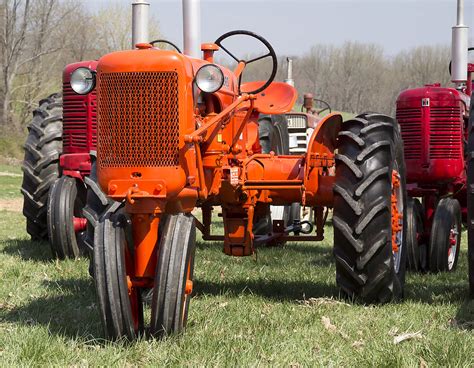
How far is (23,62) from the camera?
4131 centimetres

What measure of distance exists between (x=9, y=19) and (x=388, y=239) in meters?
38.3

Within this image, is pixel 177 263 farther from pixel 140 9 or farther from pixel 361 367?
pixel 140 9

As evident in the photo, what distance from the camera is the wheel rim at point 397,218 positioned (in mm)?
5926

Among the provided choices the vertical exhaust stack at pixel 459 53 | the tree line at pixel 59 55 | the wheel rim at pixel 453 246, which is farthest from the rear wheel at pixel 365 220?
the tree line at pixel 59 55

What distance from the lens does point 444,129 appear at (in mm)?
8445

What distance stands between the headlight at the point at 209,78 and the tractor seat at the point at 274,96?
1.59 metres

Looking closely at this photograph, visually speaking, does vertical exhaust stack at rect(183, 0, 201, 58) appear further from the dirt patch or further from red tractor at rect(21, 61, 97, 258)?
the dirt patch

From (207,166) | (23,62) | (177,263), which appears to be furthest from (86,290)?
(23,62)

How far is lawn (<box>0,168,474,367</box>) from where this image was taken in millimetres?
3908

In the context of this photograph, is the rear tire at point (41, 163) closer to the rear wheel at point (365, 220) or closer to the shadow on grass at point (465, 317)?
the rear wheel at point (365, 220)

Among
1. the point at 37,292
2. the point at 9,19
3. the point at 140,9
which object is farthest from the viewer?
the point at 9,19

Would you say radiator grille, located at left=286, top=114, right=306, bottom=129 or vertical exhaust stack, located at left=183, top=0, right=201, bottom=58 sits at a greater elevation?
vertical exhaust stack, located at left=183, top=0, right=201, bottom=58

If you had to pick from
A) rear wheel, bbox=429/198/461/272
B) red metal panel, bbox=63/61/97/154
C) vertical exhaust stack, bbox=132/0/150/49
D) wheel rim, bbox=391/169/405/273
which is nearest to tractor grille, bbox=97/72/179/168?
wheel rim, bbox=391/169/405/273

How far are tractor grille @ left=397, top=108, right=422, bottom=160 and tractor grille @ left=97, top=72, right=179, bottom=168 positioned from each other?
14.9 feet
